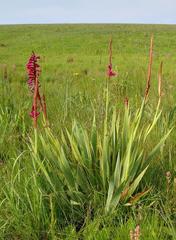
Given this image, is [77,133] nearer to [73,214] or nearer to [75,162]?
[75,162]

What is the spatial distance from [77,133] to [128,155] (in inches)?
17.3

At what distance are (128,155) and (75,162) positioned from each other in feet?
1.43

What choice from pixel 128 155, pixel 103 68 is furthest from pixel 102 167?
pixel 103 68

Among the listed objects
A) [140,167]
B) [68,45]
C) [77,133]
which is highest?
[77,133]

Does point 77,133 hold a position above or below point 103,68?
above

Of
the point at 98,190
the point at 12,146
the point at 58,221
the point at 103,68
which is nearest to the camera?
the point at 58,221

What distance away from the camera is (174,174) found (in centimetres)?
315

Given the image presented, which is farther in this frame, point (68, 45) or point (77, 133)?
point (68, 45)

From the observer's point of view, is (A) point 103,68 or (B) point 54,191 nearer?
(B) point 54,191

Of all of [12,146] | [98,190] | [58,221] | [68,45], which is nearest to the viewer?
[58,221]

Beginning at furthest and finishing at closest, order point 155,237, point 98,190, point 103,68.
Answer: point 103,68 → point 98,190 → point 155,237

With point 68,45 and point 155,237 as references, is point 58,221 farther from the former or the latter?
point 68,45

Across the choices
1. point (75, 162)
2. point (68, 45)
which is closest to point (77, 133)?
point (75, 162)

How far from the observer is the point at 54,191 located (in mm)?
2836
